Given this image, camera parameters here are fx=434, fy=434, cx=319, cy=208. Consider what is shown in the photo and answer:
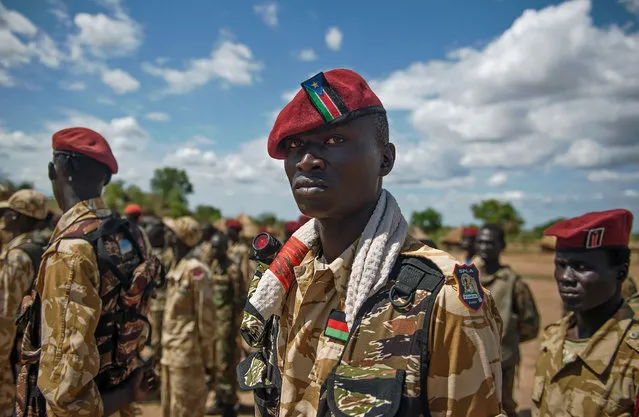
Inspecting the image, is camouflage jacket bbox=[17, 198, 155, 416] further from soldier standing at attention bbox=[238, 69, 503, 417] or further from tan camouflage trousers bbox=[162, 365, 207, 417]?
tan camouflage trousers bbox=[162, 365, 207, 417]

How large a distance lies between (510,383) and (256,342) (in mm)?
4227

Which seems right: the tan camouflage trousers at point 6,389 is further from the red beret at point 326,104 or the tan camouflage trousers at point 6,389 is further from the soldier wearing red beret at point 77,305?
the red beret at point 326,104

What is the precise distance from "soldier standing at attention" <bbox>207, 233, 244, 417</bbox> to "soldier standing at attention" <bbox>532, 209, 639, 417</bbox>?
550 centimetres

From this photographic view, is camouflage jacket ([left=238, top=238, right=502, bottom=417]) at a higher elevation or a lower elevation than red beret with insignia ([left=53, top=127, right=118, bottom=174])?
lower

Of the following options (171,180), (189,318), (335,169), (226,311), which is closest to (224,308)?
(226,311)

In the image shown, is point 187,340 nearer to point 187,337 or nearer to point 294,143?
point 187,337

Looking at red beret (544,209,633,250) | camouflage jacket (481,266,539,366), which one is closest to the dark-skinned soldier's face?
red beret (544,209,633,250)

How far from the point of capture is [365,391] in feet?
4.67

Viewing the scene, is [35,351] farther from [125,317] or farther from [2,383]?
[2,383]

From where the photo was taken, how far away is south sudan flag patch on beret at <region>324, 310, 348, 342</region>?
5.23 feet

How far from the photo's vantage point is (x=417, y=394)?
1.40m

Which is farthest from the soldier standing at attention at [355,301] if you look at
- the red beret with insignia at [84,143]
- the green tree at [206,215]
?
the green tree at [206,215]

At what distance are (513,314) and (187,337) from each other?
396 cm

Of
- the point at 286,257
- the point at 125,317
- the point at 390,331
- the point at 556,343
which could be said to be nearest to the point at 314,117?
the point at 286,257
